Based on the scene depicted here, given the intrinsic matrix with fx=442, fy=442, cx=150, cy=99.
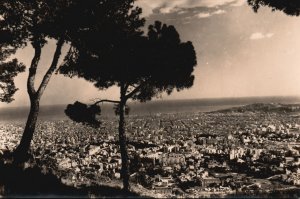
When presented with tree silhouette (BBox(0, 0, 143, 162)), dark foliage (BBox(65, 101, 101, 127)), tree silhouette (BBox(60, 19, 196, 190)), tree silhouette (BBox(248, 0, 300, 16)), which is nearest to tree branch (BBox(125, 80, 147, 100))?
tree silhouette (BBox(60, 19, 196, 190))

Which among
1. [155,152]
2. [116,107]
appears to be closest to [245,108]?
[155,152]

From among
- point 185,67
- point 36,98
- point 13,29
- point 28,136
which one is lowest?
point 28,136

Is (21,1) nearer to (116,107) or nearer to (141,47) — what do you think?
(141,47)

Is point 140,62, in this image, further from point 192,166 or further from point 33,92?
point 192,166

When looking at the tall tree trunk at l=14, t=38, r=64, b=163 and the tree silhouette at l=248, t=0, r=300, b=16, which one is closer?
the tree silhouette at l=248, t=0, r=300, b=16

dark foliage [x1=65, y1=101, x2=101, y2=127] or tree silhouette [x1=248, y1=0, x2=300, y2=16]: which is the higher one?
tree silhouette [x1=248, y1=0, x2=300, y2=16]

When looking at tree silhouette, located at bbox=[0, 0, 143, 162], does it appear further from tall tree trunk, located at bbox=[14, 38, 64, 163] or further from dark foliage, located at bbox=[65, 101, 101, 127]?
dark foliage, located at bbox=[65, 101, 101, 127]

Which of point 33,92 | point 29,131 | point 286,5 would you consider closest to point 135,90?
point 33,92
